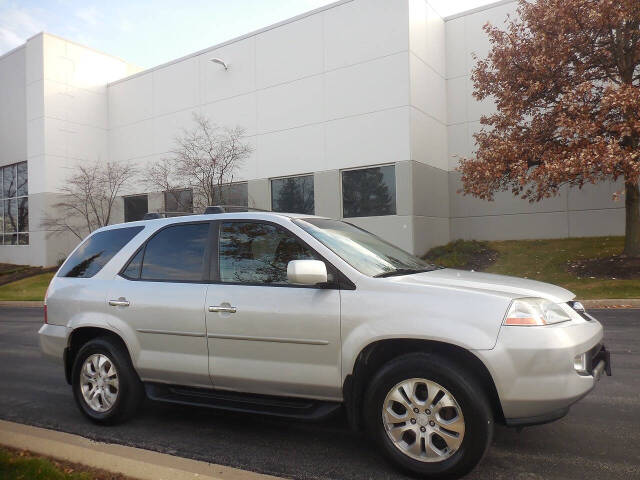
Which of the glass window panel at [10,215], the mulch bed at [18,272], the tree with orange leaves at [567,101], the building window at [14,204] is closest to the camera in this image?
the tree with orange leaves at [567,101]

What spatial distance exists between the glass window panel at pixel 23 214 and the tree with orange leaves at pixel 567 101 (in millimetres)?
22996

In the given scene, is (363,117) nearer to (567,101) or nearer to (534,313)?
(567,101)

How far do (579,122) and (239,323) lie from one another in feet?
41.4

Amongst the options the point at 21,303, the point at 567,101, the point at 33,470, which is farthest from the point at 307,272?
the point at 21,303

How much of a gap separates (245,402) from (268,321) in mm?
683

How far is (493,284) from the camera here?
12.0 ft

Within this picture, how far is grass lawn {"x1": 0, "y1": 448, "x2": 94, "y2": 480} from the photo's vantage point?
335 cm

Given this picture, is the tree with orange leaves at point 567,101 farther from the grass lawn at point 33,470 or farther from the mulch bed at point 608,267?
the grass lawn at point 33,470

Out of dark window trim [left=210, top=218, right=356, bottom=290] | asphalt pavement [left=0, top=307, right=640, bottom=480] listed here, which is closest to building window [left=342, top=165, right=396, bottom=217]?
asphalt pavement [left=0, top=307, right=640, bottom=480]

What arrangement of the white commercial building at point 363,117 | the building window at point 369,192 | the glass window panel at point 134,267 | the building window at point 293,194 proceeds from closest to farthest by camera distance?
the glass window panel at point 134,267 < the white commercial building at point 363,117 < the building window at point 369,192 < the building window at point 293,194

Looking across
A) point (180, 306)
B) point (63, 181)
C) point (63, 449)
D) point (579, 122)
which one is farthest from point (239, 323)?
point (63, 181)

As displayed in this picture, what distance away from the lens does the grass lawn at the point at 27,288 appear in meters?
20.1

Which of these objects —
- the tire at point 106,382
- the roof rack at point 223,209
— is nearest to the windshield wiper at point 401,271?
the roof rack at point 223,209

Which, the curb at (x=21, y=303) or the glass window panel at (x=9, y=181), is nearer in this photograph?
the curb at (x=21, y=303)
